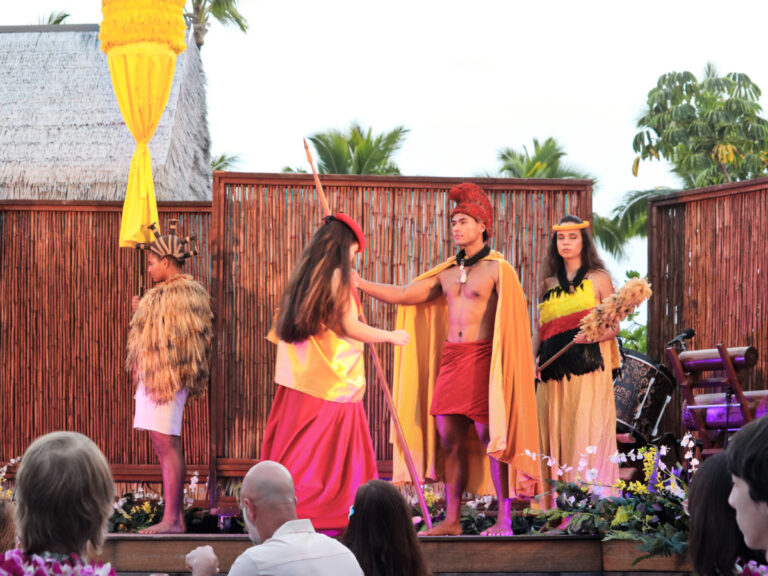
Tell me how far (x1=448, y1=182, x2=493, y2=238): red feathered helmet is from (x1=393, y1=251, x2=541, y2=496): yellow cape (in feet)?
0.72

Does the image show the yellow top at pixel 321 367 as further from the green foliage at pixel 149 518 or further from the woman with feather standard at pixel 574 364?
the woman with feather standard at pixel 574 364

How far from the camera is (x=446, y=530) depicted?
6.10 metres

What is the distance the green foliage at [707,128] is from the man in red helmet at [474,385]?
22.0m

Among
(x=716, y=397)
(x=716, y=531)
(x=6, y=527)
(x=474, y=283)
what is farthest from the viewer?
(x=716, y=397)

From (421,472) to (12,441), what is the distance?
324cm

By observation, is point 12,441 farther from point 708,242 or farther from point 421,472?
point 708,242

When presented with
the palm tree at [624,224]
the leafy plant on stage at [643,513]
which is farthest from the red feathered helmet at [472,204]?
the palm tree at [624,224]

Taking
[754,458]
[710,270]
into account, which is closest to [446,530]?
[710,270]

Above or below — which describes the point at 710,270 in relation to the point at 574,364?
above

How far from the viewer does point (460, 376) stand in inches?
249

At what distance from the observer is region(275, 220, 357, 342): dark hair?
602 cm

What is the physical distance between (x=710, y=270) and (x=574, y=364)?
176 centimetres

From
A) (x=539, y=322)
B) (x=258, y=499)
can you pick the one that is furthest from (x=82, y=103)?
(x=258, y=499)

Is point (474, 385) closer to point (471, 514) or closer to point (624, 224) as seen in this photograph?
point (471, 514)
